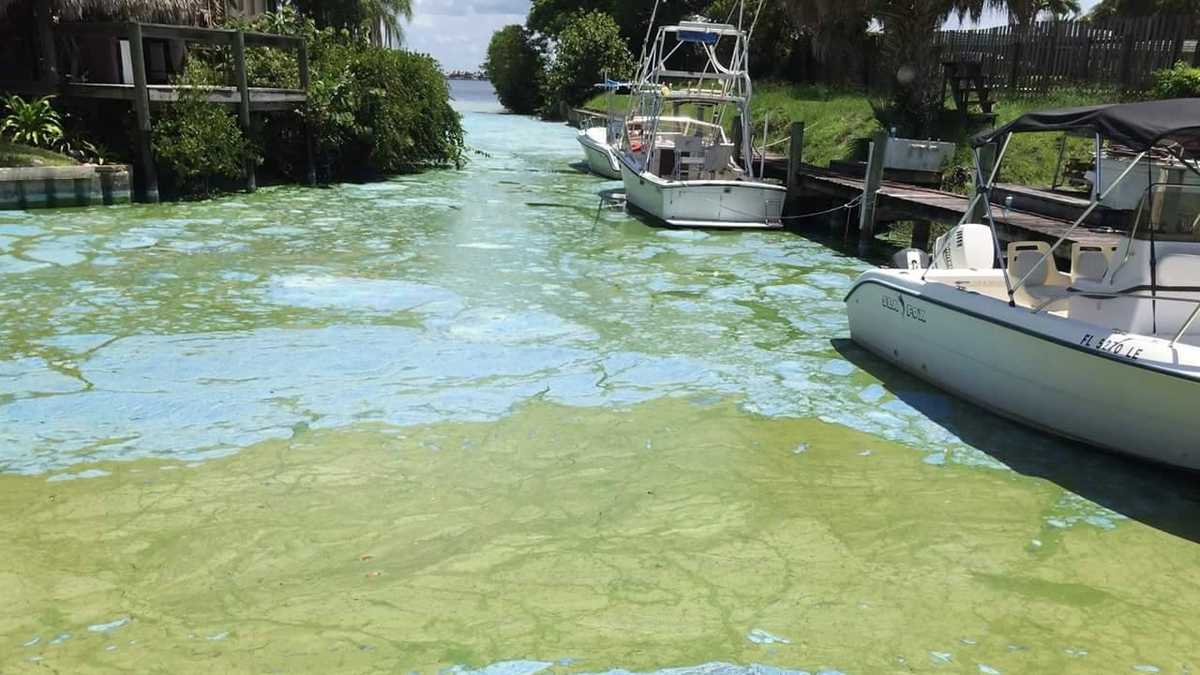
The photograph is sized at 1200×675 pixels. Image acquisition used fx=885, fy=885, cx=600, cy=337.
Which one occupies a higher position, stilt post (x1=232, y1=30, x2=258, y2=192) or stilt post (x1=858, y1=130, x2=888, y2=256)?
stilt post (x1=232, y1=30, x2=258, y2=192)

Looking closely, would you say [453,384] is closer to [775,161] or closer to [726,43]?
[775,161]

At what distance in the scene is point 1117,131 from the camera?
567 centimetres

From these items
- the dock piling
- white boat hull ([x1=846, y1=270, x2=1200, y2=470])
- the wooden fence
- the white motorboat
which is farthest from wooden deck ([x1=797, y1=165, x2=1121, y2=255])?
the white motorboat

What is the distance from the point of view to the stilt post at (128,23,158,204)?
1518cm

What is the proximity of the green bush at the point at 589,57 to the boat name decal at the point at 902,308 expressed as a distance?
37.3 m

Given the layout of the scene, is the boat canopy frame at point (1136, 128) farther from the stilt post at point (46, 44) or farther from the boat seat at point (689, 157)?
the stilt post at point (46, 44)

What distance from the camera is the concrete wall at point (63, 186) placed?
14.5 m

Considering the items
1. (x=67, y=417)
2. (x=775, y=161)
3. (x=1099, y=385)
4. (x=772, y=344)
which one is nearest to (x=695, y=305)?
(x=772, y=344)

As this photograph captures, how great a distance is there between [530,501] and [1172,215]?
16.0 ft

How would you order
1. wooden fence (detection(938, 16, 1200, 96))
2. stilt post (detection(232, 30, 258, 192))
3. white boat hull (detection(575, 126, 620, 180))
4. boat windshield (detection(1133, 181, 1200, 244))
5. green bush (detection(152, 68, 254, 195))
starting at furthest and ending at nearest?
white boat hull (detection(575, 126, 620, 180))
stilt post (detection(232, 30, 258, 192))
wooden fence (detection(938, 16, 1200, 96))
green bush (detection(152, 68, 254, 195))
boat windshield (detection(1133, 181, 1200, 244))

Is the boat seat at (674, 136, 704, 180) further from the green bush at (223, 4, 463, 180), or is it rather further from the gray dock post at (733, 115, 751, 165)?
the green bush at (223, 4, 463, 180)

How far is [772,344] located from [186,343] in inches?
220

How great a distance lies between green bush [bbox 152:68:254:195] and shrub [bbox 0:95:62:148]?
1.63 m

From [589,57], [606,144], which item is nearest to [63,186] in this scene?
[606,144]
